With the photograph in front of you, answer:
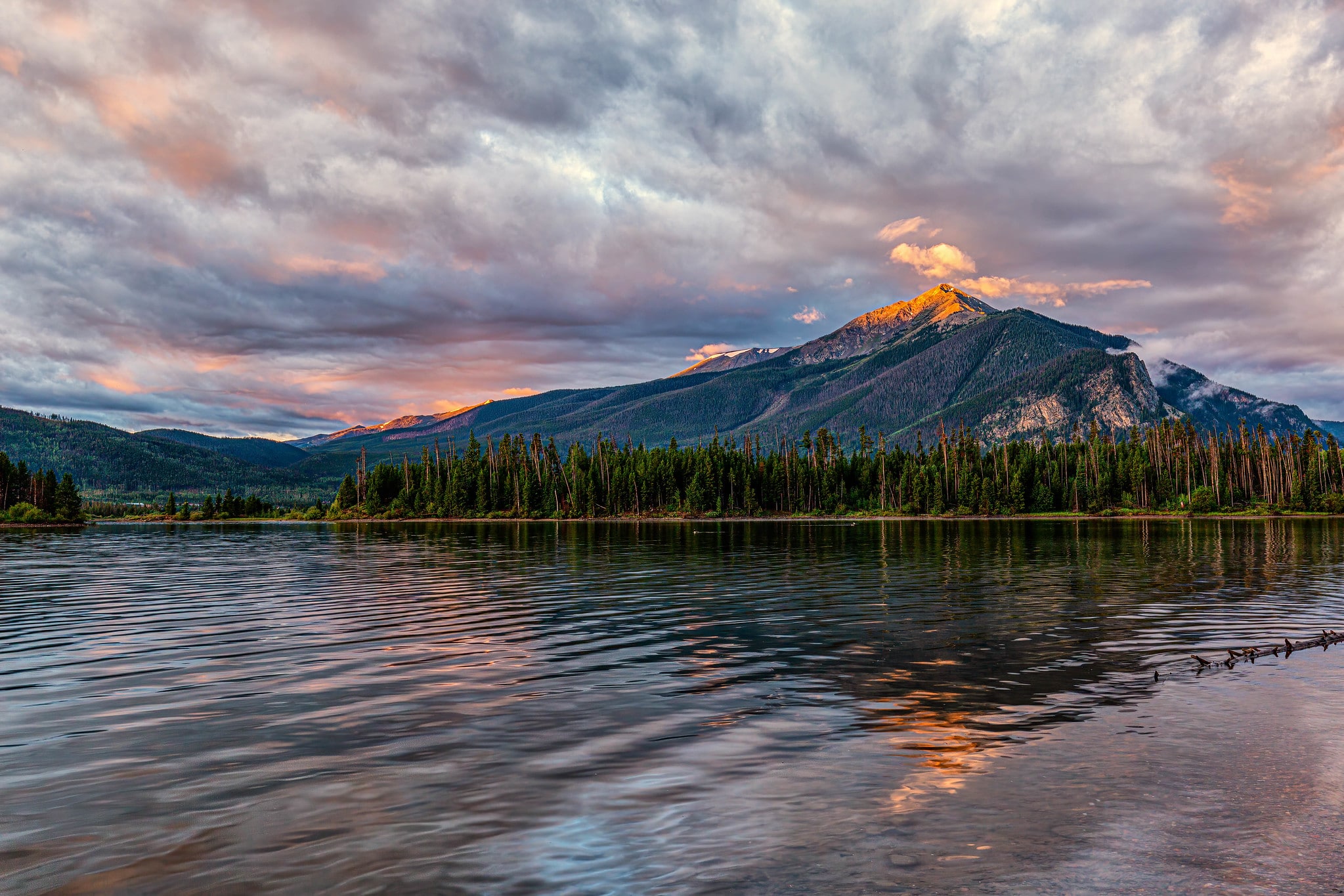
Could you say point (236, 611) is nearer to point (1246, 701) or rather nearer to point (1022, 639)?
point (1022, 639)

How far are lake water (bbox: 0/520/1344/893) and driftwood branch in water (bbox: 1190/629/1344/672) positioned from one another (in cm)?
43

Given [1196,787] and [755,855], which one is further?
[1196,787]

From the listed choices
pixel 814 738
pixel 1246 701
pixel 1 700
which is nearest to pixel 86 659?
pixel 1 700

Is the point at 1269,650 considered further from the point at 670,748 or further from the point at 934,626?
the point at 670,748

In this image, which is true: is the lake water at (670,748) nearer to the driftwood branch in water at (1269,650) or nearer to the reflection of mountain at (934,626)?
the reflection of mountain at (934,626)

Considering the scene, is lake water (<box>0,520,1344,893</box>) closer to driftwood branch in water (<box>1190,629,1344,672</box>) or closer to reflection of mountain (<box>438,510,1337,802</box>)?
reflection of mountain (<box>438,510,1337,802</box>)

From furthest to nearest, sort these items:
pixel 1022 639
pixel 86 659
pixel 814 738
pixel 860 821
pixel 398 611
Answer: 1. pixel 398 611
2. pixel 1022 639
3. pixel 86 659
4. pixel 814 738
5. pixel 860 821

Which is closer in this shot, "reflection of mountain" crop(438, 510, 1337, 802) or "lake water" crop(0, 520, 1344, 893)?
"lake water" crop(0, 520, 1344, 893)

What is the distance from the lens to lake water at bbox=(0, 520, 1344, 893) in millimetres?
11625

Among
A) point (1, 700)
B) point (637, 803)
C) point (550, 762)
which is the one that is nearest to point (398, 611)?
point (1, 700)

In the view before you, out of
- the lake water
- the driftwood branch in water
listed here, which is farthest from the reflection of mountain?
the driftwood branch in water

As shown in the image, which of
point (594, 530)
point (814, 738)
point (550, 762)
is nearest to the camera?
point (550, 762)

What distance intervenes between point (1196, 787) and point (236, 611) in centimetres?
4192

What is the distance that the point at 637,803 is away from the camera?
14.1 m
